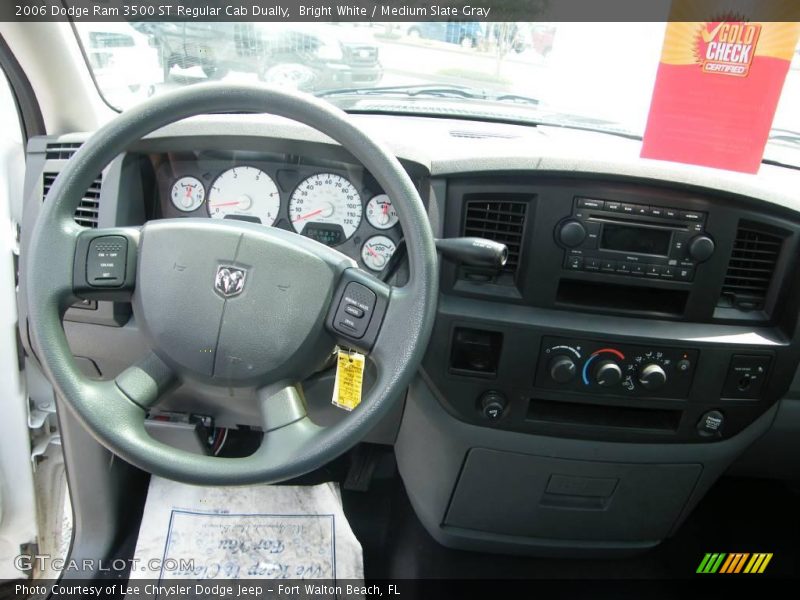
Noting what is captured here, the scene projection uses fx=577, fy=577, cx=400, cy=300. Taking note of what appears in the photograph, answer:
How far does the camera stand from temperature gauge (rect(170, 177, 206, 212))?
1.32m

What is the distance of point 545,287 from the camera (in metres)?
1.25

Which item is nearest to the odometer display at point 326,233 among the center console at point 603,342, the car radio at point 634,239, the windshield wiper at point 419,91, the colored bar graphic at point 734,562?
the center console at point 603,342

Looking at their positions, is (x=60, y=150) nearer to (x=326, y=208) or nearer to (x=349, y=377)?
(x=326, y=208)

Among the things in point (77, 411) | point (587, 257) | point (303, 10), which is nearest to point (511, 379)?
point (587, 257)

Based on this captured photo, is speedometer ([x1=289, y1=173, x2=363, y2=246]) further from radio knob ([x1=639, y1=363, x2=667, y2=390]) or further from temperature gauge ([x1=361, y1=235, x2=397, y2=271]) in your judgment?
radio knob ([x1=639, y1=363, x2=667, y2=390])

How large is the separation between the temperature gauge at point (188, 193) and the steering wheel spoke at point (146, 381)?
42 centimetres

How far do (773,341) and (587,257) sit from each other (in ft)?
1.60

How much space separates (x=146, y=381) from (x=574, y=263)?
87 centimetres

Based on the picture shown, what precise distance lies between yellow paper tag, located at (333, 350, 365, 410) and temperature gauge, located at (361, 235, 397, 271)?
309mm

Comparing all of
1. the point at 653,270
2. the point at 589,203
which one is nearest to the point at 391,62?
the point at 589,203

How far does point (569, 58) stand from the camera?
1551mm

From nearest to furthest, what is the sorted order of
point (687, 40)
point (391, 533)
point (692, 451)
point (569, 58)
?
1. point (687, 40)
2. point (692, 451)
3. point (569, 58)
4. point (391, 533)

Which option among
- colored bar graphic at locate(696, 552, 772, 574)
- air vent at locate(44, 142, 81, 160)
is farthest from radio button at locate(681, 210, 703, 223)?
air vent at locate(44, 142, 81, 160)

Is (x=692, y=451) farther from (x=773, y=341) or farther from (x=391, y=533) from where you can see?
(x=391, y=533)
